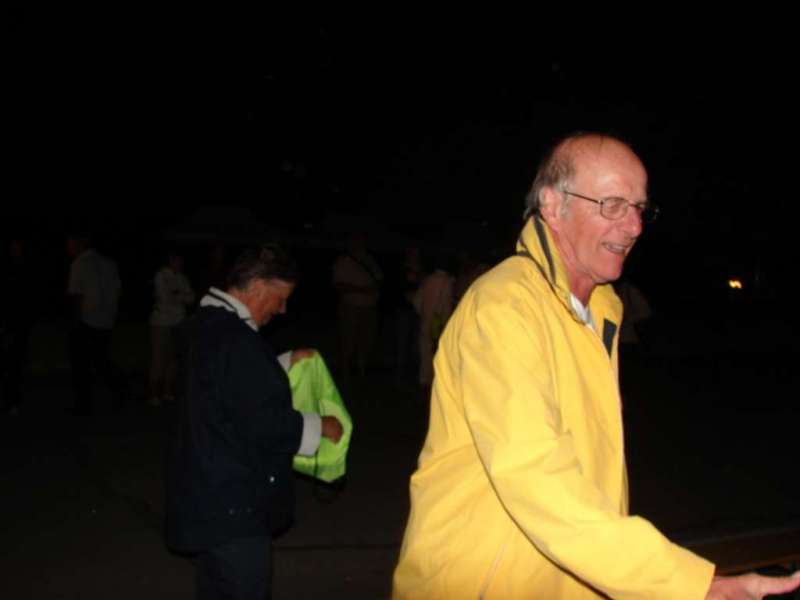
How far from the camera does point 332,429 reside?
12.0 feet

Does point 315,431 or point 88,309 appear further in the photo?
point 88,309

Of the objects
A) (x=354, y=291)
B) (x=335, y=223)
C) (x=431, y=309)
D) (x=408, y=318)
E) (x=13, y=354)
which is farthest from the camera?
(x=335, y=223)

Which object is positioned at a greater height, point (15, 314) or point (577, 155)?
point (577, 155)

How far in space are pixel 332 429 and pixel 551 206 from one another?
186 cm

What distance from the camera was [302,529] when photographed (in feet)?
20.6

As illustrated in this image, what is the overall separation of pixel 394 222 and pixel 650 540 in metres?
26.2

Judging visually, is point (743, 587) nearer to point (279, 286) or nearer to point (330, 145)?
point (279, 286)

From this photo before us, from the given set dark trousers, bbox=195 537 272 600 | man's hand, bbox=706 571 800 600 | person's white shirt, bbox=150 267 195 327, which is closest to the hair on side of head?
dark trousers, bbox=195 537 272 600

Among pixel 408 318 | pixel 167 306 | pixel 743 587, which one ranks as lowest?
pixel 408 318

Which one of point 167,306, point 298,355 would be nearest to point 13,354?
point 167,306

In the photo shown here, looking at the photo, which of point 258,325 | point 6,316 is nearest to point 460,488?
point 258,325

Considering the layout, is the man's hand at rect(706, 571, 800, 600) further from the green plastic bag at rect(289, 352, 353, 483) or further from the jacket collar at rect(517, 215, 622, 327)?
the green plastic bag at rect(289, 352, 353, 483)

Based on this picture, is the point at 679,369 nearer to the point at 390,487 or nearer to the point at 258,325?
the point at 390,487

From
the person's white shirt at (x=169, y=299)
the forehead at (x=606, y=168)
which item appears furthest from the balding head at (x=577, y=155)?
the person's white shirt at (x=169, y=299)
